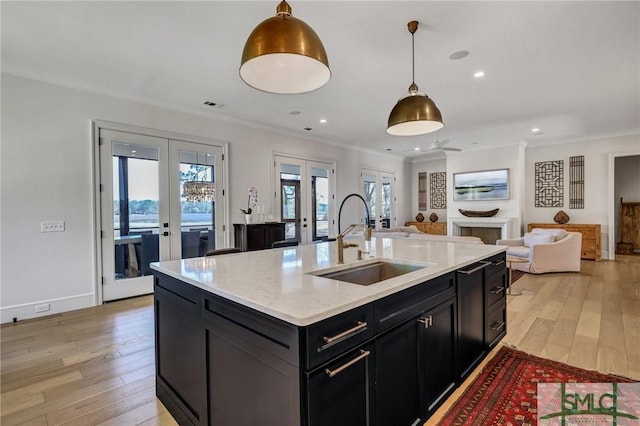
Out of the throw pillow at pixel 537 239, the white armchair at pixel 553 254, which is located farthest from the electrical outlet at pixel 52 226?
the throw pillow at pixel 537 239

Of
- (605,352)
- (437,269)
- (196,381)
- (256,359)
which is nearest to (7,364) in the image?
(196,381)

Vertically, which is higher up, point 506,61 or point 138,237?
point 506,61

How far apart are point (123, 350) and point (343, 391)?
8.39ft

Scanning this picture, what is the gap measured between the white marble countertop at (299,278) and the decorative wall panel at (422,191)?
25.2 feet

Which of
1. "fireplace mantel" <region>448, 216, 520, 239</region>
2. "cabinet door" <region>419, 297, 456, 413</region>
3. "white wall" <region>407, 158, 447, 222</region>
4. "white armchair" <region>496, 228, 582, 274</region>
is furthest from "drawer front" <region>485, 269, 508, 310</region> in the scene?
"white wall" <region>407, 158, 447, 222</region>

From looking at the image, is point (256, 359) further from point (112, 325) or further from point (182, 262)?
point (112, 325)

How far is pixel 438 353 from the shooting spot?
6.07 ft

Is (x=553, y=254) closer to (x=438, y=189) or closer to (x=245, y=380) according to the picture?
(x=438, y=189)

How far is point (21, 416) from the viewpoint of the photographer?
1961mm

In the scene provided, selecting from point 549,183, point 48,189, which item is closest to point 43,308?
point 48,189

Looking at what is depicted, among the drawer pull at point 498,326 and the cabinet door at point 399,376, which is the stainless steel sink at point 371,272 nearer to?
the cabinet door at point 399,376

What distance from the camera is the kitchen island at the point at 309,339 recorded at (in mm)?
1139

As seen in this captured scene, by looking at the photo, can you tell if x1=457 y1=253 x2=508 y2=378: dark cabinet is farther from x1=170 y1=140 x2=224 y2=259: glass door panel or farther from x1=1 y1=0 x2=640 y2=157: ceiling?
x1=170 y1=140 x2=224 y2=259: glass door panel

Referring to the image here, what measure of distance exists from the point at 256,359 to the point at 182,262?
116cm
